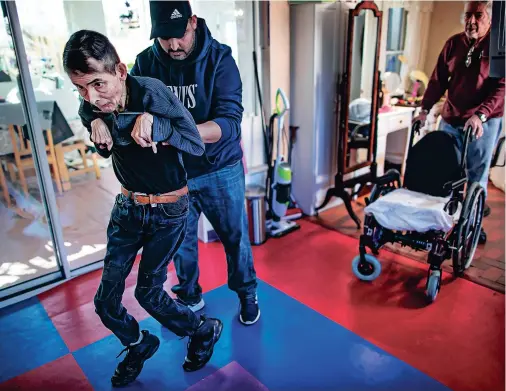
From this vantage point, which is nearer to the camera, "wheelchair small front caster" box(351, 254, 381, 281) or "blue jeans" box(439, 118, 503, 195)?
"wheelchair small front caster" box(351, 254, 381, 281)

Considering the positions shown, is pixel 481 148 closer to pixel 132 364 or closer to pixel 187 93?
pixel 187 93

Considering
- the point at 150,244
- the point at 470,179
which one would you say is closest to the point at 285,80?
the point at 470,179

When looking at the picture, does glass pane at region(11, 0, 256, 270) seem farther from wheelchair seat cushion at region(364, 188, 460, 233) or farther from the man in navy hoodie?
wheelchair seat cushion at region(364, 188, 460, 233)

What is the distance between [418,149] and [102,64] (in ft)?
6.51

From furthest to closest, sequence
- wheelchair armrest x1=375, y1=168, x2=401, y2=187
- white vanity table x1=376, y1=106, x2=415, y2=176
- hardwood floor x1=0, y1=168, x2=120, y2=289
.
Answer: white vanity table x1=376, y1=106, x2=415, y2=176 → hardwood floor x1=0, y1=168, x2=120, y2=289 → wheelchair armrest x1=375, y1=168, x2=401, y2=187

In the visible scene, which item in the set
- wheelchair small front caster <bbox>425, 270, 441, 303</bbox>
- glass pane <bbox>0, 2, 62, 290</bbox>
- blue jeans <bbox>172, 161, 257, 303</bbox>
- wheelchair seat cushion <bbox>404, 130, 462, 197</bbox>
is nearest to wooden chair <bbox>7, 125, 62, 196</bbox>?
glass pane <bbox>0, 2, 62, 290</bbox>

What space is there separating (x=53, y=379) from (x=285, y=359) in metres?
1.05

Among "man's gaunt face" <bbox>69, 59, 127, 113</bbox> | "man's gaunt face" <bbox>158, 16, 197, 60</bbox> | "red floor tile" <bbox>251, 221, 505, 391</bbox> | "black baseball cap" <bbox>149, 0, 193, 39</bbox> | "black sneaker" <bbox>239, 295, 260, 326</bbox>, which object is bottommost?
"red floor tile" <bbox>251, 221, 505, 391</bbox>

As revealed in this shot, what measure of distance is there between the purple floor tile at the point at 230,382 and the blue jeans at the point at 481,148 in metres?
1.95

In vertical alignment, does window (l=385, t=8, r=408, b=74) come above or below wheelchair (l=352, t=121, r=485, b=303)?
above

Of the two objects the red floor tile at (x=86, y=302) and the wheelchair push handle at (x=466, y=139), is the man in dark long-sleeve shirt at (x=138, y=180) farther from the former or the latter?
the wheelchair push handle at (x=466, y=139)

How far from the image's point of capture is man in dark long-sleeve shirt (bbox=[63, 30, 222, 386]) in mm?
1228

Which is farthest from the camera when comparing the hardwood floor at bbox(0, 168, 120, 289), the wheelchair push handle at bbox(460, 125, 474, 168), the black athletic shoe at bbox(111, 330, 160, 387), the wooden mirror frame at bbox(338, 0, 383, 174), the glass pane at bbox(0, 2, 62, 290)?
the wooden mirror frame at bbox(338, 0, 383, 174)

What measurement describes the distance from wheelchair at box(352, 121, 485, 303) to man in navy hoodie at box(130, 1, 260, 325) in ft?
2.81
